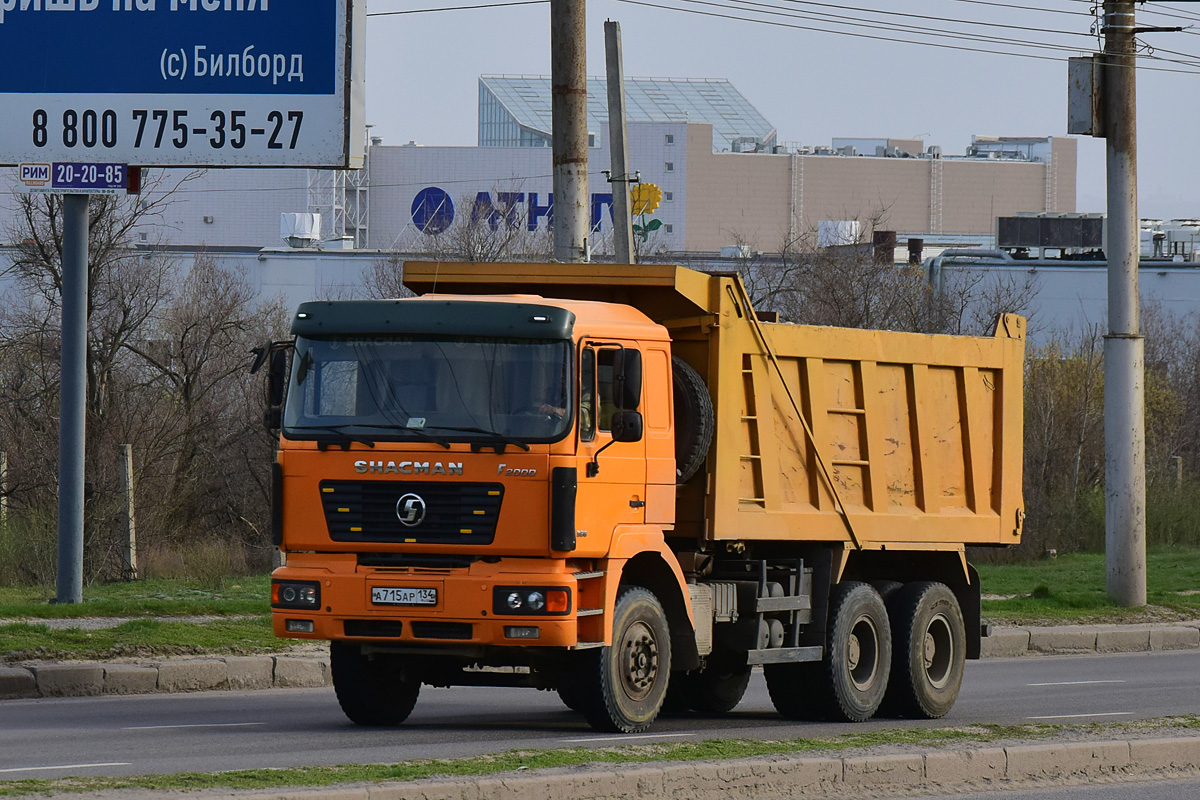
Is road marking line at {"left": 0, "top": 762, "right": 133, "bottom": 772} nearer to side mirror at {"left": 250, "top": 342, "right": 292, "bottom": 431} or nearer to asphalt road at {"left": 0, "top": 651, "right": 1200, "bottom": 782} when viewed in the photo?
asphalt road at {"left": 0, "top": 651, "right": 1200, "bottom": 782}

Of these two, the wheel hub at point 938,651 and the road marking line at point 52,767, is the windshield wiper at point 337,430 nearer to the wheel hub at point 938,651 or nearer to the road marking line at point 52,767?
the road marking line at point 52,767

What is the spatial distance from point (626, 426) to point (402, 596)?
1652 millimetres

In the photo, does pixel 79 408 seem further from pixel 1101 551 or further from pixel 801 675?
pixel 1101 551

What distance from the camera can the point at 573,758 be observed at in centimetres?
840

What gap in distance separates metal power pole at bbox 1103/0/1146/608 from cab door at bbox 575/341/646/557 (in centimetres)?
1112

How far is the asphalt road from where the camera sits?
9125mm

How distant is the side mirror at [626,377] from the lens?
10.0 m

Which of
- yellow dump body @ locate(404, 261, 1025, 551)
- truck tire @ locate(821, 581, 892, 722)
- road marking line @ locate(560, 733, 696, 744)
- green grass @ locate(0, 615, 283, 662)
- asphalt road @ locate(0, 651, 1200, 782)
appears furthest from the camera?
green grass @ locate(0, 615, 283, 662)

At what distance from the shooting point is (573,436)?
9.93 metres

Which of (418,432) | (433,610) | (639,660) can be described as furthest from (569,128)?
(433,610)

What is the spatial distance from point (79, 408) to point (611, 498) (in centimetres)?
708

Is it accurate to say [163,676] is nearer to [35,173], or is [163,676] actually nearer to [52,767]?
[52,767]

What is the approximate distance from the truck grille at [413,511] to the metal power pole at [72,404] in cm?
603

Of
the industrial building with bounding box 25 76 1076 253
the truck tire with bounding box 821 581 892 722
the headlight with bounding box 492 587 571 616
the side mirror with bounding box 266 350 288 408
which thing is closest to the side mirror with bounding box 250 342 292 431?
the side mirror with bounding box 266 350 288 408
